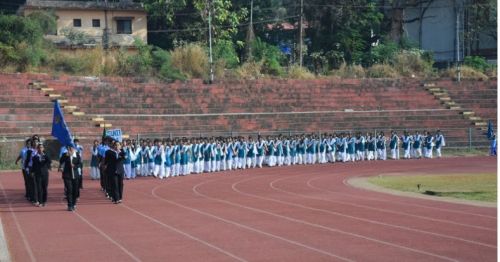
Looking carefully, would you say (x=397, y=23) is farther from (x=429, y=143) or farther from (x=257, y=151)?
(x=257, y=151)

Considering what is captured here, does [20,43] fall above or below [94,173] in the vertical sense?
above

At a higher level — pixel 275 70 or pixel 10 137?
pixel 275 70

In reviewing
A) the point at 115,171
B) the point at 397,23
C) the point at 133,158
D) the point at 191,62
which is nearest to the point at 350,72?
the point at 191,62

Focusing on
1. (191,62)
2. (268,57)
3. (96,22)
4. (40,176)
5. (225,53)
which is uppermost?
(96,22)

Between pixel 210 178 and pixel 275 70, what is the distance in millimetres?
21444

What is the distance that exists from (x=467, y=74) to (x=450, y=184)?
26389 millimetres

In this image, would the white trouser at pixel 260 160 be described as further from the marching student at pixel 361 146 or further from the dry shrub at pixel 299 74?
the dry shrub at pixel 299 74

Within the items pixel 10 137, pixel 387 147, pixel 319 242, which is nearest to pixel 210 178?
pixel 10 137

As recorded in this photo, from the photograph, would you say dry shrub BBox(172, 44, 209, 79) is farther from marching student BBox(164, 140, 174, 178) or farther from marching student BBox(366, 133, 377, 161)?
marching student BBox(164, 140, 174, 178)

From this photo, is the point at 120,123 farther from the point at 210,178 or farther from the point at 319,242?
the point at 319,242

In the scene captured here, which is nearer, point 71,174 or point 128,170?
point 71,174

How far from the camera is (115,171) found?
1970 cm

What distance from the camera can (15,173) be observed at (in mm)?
30875

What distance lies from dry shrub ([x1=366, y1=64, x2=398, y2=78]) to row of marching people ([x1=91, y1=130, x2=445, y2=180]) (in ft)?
35.2
